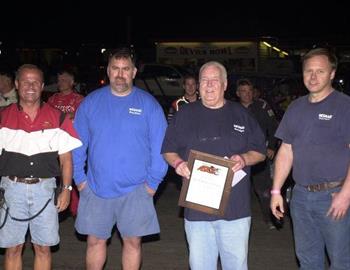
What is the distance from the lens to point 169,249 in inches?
284

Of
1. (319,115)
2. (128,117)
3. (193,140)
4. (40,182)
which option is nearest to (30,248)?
(40,182)

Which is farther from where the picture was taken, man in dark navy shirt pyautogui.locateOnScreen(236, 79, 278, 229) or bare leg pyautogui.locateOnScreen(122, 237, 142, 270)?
man in dark navy shirt pyautogui.locateOnScreen(236, 79, 278, 229)

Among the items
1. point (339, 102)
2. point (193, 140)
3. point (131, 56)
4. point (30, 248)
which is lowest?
point (30, 248)

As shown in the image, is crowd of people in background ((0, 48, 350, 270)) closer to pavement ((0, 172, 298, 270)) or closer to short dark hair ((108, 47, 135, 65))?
short dark hair ((108, 47, 135, 65))

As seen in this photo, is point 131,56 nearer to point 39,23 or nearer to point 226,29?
point 226,29

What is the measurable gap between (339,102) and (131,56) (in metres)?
1.90

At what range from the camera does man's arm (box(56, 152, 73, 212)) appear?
17.0ft

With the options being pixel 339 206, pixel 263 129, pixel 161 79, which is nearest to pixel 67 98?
pixel 263 129

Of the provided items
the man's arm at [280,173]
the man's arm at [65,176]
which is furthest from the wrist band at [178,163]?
the man's arm at [65,176]

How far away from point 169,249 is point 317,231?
290 cm

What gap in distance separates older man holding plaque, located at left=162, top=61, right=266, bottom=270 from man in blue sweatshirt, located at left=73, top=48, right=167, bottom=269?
0.46 m

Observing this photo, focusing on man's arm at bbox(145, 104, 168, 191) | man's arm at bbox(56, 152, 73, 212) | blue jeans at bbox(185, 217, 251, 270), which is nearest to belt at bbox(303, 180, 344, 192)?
blue jeans at bbox(185, 217, 251, 270)

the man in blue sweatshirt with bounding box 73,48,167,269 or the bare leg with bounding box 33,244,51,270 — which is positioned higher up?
the man in blue sweatshirt with bounding box 73,48,167,269

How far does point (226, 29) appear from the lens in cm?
3622
